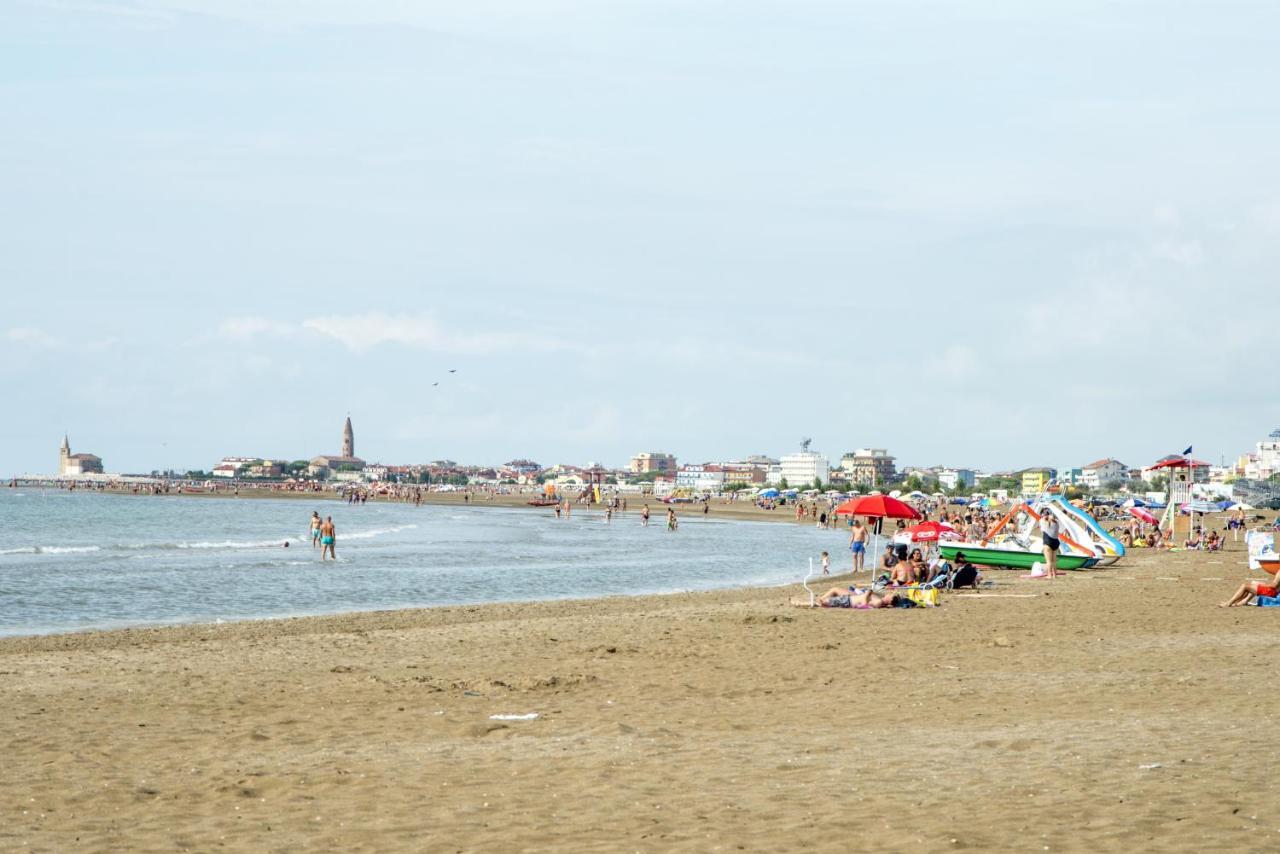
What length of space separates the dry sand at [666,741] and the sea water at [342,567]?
29.9ft

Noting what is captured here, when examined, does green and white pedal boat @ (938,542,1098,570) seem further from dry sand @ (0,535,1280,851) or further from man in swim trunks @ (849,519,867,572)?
dry sand @ (0,535,1280,851)

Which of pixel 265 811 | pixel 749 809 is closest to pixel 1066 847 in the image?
pixel 749 809

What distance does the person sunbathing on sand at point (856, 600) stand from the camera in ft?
70.1

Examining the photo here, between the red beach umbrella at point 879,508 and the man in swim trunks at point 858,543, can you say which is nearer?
the red beach umbrella at point 879,508

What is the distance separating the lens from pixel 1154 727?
9883mm

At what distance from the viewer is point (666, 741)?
32.9 feet

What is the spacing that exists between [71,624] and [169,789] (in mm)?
16086

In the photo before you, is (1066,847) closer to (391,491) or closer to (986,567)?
(986,567)

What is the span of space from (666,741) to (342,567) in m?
30.6

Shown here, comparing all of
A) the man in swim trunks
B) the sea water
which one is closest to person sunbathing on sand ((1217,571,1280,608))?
the sea water

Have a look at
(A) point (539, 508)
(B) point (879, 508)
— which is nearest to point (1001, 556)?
(B) point (879, 508)

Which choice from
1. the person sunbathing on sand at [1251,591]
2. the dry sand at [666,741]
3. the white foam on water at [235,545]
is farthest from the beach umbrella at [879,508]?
the white foam on water at [235,545]

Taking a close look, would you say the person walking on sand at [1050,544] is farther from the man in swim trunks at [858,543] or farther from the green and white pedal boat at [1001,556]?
the man in swim trunks at [858,543]

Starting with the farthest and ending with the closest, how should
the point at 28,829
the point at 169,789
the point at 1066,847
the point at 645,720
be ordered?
the point at 645,720 → the point at 169,789 → the point at 28,829 → the point at 1066,847
